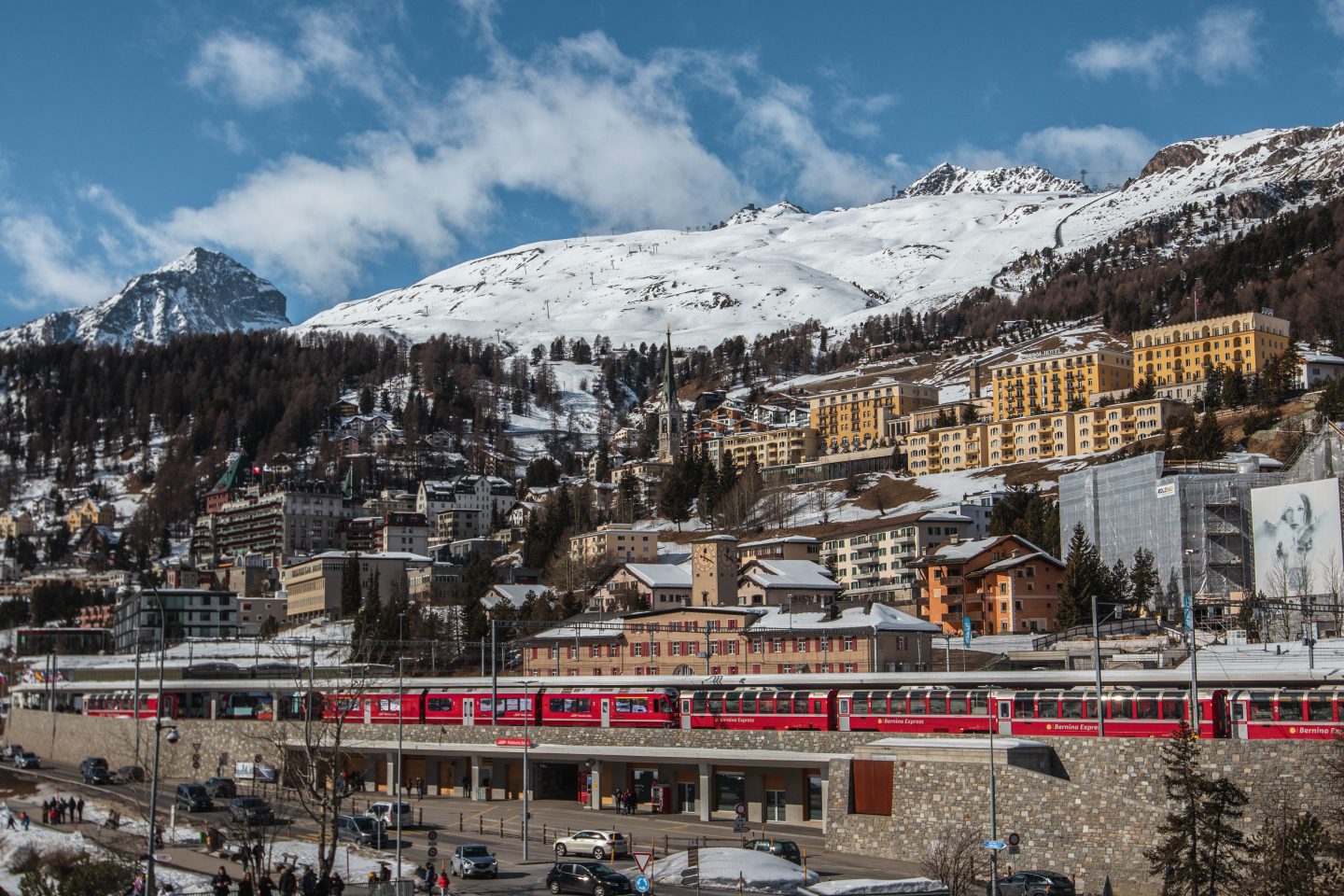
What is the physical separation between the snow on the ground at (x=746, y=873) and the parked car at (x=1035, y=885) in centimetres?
450

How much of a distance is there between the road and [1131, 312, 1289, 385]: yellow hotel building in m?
121

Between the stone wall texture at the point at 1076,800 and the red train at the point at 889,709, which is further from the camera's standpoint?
the red train at the point at 889,709

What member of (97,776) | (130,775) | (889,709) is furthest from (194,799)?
(889,709)

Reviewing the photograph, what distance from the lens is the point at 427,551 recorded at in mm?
185125

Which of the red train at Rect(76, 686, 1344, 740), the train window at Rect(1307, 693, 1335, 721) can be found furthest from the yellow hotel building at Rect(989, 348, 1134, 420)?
the train window at Rect(1307, 693, 1335, 721)

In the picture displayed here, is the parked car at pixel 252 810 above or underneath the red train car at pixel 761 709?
underneath

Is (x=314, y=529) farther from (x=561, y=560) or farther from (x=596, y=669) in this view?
(x=596, y=669)

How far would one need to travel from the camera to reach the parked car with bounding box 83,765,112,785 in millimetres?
Result: 64688

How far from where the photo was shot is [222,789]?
5731 cm

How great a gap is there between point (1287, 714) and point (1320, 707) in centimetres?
108

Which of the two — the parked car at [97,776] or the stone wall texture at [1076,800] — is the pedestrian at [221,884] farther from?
the parked car at [97,776]

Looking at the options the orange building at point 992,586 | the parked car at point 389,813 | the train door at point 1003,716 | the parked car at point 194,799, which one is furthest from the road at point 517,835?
the orange building at point 992,586

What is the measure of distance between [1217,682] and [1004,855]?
10759 mm

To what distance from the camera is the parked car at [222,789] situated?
5703 cm
